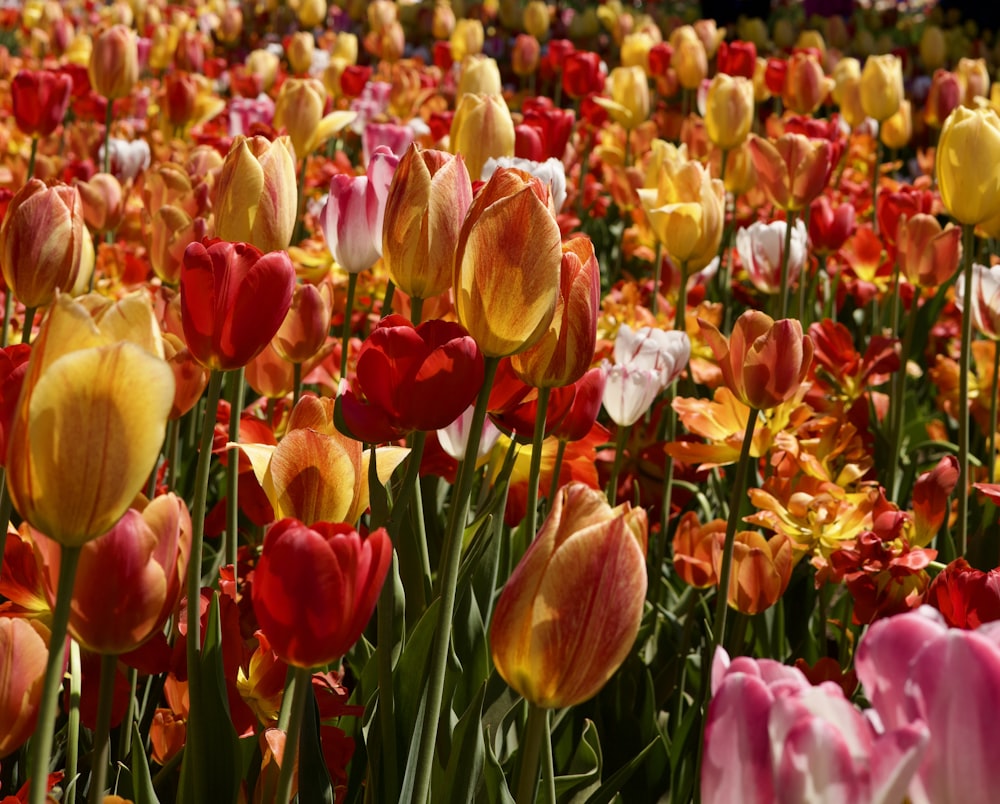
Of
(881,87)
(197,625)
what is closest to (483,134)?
(197,625)

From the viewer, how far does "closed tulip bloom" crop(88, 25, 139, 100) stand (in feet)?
8.91

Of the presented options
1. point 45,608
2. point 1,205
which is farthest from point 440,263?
point 1,205

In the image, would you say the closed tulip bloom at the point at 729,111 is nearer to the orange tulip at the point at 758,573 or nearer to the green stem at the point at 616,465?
the green stem at the point at 616,465

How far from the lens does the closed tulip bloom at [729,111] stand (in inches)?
105

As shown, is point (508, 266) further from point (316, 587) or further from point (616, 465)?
point (616, 465)

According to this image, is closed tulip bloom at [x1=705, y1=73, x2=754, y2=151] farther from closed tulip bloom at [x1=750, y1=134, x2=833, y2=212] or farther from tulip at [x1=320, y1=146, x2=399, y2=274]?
tulip at [x1=320, y1=146, x2=399, y2=274]

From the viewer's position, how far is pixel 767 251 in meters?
2.36

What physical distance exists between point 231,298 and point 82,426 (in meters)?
0.33

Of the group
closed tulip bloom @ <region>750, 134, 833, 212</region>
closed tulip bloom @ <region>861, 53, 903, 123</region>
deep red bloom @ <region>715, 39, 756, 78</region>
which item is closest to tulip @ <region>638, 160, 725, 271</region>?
closed tulip bloom @ <region>750, 134, 833, 212</region>

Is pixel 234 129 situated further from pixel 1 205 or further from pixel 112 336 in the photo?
pixel 112 336

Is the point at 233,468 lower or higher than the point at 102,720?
lower

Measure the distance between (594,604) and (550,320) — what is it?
10.6 inches

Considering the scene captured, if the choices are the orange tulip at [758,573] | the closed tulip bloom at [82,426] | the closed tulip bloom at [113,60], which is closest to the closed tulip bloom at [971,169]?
the orange tulip at [758,573]

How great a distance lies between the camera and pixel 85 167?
2713 mm
